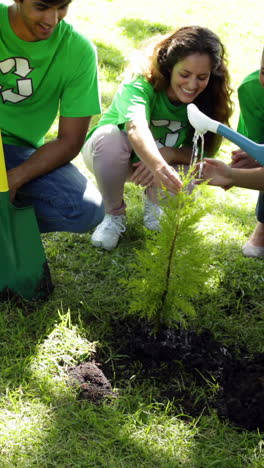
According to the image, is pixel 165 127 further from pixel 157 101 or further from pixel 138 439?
pixel 138 439

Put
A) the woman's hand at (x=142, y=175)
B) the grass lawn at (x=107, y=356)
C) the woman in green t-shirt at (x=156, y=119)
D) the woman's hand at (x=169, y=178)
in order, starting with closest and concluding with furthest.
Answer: the grass lawn at (x=107, y=356) < the woman's hand at (x=169, y=178) < the woman in green t-shirt at (x=156, y=119) < the woman's hand at (x=142, y=175)

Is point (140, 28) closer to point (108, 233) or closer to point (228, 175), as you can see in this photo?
point (108, 233)

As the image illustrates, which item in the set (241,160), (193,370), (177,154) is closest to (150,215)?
(177,154)

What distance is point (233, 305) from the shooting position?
120 inches

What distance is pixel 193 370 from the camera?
8.47 ft

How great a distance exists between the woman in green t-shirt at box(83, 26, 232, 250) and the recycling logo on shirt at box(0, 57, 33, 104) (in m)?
0.53

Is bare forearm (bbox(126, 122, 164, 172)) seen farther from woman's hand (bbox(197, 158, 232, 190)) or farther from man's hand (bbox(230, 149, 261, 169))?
man's hand (bbox(230, 149, 261, 169))

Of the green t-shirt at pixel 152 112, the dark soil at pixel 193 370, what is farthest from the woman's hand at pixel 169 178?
the dark soil at pixel 193 370

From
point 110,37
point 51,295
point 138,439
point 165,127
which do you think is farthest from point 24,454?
point 110,37

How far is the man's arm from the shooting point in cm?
284

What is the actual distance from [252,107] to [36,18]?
3.97 ft

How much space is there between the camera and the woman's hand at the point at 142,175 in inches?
127

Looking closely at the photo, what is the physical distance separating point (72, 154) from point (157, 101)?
0.61 meters

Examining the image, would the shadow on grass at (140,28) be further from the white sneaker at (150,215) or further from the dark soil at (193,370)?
A: the dark soil at (193,370)
